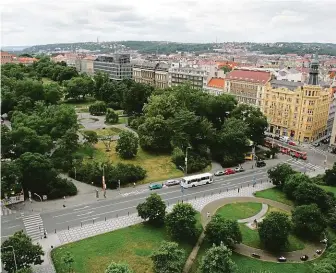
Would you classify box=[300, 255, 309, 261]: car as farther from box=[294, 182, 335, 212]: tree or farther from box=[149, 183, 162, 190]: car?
box=[149, 183, 162, 190]: car

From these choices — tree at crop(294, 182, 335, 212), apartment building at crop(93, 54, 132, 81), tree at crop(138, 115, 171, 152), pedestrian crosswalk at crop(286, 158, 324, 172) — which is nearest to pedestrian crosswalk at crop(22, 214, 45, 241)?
tree at crop(138, 115, 171, 152)

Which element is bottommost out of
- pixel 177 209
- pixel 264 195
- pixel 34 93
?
pixel 264 195

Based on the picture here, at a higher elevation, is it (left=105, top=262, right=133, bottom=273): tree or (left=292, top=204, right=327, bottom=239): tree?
(left=105, top=262, right=133, bottom=273): tree

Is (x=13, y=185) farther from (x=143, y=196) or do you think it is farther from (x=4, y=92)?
(x=4, y=92)

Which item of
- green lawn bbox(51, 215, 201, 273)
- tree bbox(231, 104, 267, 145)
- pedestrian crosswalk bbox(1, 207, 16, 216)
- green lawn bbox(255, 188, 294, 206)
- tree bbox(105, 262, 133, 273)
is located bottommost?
green lawn bbox(255, 188, 294, 206)

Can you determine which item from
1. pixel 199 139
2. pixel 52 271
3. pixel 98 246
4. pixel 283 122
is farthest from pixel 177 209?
pixel 283 122

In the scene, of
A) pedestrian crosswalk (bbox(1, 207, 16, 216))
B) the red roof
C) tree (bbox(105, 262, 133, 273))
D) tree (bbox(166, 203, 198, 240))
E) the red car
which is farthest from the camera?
the red roof
